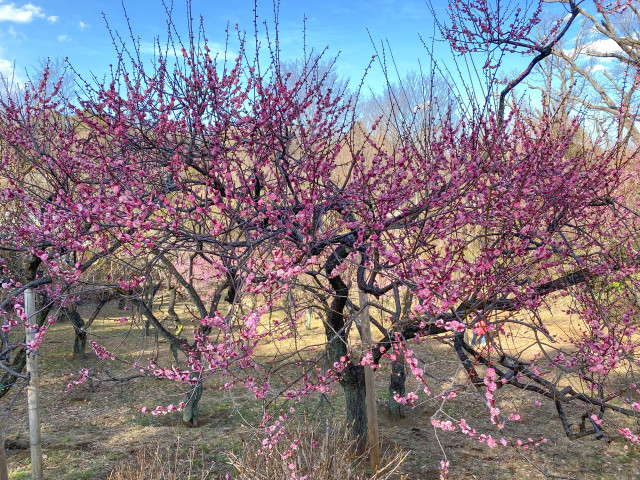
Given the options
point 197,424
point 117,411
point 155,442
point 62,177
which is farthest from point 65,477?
point 62,177

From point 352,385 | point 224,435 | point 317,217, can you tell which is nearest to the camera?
point 317,217

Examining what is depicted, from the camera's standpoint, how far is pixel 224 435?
283 inches

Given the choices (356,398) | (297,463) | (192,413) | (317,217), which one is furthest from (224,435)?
(317,217)

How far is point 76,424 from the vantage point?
8.09 m

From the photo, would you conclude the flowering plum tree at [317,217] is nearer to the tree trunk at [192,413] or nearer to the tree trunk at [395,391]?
the tree trunk at [395,391]

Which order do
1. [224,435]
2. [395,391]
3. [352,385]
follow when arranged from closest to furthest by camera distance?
1. [352,385]
2. [224,435]
3. [395,391]

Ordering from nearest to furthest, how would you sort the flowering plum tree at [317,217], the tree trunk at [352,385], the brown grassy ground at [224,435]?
the flowering plum tree at [317,217] < the tree trunk at [352,385] < the brown grassy ground at [224,435]

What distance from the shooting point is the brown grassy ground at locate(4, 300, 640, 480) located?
6.02 m

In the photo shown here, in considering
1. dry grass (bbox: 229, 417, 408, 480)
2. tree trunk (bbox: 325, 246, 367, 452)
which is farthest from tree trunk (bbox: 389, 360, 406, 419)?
dry grass (bbox: 229, 417, 408, 480)

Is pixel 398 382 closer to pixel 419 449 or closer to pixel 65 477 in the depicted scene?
pixel 419 449

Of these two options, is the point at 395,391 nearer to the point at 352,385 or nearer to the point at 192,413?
the point at 352,385

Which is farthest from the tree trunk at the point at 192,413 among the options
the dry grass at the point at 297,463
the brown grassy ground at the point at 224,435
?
the dry grass at the point at 297,463

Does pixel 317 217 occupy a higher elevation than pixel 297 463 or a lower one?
higher

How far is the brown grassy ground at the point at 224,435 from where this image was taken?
6.02 metres
